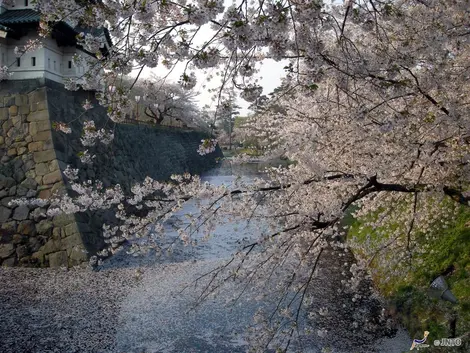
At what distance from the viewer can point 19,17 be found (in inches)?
293

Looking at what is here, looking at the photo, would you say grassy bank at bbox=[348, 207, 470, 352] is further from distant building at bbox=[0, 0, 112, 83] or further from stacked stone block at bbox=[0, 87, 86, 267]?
distant building at bbox=[0, 0, 112, 83]

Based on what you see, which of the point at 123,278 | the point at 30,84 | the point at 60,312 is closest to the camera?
the point at 60,312

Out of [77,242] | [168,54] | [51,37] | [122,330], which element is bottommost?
[122,330]

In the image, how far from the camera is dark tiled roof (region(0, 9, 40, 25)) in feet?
23.9

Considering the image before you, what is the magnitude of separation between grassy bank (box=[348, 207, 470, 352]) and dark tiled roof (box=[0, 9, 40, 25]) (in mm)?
7667

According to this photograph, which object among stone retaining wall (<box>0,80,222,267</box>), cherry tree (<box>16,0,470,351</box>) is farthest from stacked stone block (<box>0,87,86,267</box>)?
cherry tree (<box>16,0,470,351</box>)

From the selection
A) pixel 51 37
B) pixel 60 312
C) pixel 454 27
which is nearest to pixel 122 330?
pixel 60 312

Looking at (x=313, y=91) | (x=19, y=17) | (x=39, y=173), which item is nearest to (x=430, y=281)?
(x=313, y=91)

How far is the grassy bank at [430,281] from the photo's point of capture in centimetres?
399

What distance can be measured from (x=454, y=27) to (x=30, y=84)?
768 centimetres

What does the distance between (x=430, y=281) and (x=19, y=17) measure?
853cm

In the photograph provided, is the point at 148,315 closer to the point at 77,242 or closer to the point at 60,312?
the point at 60,312

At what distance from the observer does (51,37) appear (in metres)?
7.99

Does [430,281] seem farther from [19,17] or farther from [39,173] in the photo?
[19,17]
